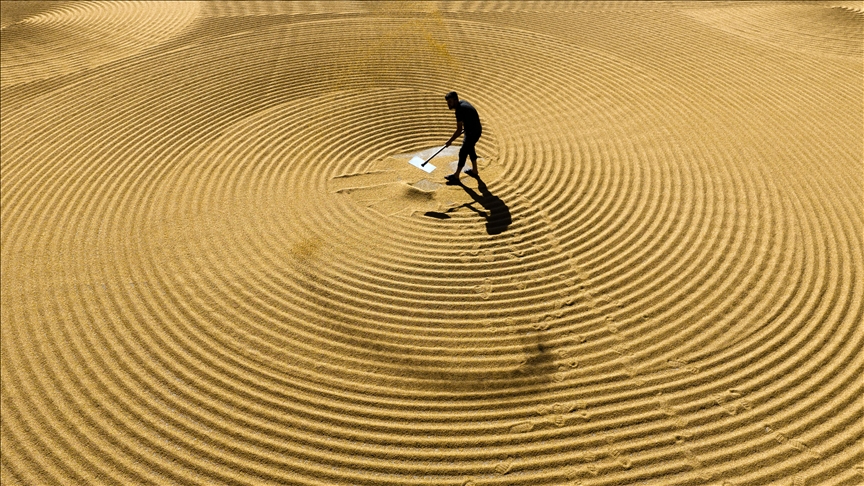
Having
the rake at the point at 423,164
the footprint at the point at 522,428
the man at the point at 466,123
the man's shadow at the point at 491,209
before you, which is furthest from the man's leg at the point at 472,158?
the footprint at the point at 522,428

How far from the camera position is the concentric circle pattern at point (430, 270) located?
4.63 m

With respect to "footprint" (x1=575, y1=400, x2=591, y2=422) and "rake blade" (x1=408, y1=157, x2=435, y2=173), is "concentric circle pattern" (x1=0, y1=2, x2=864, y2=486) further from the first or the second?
"rake blade" (x1=408, y1=157, x2=435, y2=173)

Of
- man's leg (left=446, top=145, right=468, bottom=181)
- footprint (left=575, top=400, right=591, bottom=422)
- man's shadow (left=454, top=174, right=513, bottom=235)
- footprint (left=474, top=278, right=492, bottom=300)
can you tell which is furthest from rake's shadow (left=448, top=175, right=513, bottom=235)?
footprint (left=575, top=400, right=591, bottom=422)

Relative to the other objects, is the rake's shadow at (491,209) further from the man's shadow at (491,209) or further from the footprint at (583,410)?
the footprint at (583,410)

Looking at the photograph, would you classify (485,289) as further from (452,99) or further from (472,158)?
(452,99)

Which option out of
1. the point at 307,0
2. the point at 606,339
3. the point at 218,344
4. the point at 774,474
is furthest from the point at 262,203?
the point at 307,0

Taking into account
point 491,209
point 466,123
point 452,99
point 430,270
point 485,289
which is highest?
point 452,99

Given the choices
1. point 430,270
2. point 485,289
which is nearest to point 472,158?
point 430,270

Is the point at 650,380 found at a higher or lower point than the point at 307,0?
lower

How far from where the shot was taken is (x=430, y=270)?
6363 millimetres

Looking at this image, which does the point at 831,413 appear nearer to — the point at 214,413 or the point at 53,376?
the point at 214,413

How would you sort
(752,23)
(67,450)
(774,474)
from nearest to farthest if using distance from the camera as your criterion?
(774,474), (67,450), (752,23)

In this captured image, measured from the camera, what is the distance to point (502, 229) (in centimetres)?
692

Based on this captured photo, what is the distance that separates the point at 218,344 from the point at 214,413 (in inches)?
34.6
